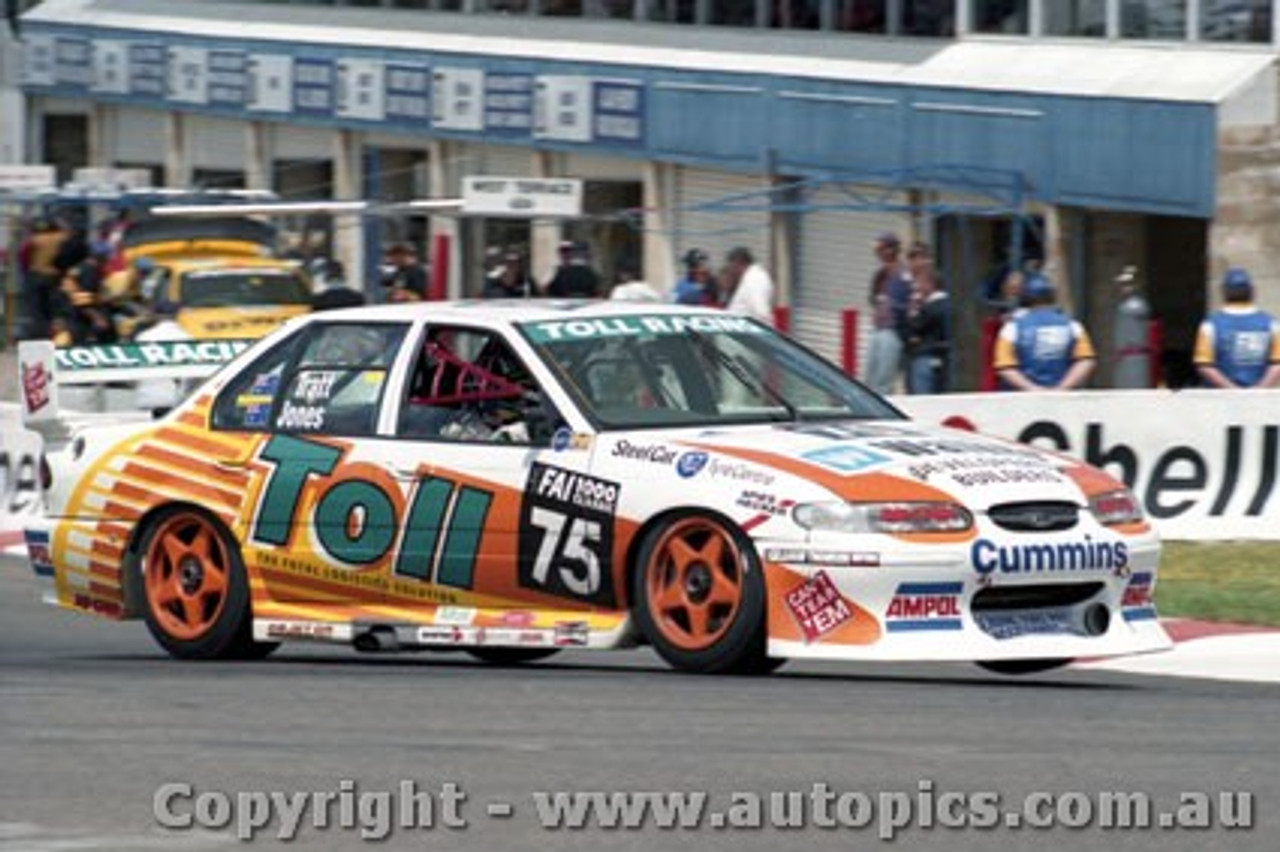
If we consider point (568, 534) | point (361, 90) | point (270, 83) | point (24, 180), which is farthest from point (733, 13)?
point (568, 534)

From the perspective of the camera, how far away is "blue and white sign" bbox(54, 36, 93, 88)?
158ft

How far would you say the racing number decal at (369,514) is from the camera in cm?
1252

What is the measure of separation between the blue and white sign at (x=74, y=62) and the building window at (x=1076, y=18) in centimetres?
2010

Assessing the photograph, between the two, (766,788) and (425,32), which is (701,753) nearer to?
(766,788)

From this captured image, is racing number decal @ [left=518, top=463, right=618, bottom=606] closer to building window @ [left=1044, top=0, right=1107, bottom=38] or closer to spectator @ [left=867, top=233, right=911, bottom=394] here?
spectator @ [left=867, top=233, right=911, bottom=394]

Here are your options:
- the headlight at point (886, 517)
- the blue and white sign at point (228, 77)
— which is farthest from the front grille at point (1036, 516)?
the blue and white sign at point (228, 77)

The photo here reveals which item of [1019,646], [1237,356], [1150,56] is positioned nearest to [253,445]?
[1019,646]

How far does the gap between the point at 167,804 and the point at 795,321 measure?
84.8 feet

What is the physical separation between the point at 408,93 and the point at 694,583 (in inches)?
1190

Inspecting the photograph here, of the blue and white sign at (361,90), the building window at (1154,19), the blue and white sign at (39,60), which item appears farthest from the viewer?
the blue and white sign at (39,60)

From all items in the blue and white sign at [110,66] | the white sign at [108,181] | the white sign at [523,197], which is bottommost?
the white sign at [108,181]

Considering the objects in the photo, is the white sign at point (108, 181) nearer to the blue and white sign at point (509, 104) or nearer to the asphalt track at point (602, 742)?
the blue and white sign at point (509, 104)

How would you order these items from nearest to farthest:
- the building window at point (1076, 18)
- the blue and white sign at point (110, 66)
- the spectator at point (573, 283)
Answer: the spectator at point (573, 283), the building window at point (1076, 18), the blue and white sign at point (110, 66)

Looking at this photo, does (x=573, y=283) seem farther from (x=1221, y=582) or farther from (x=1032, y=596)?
(x=1032, y=596)
